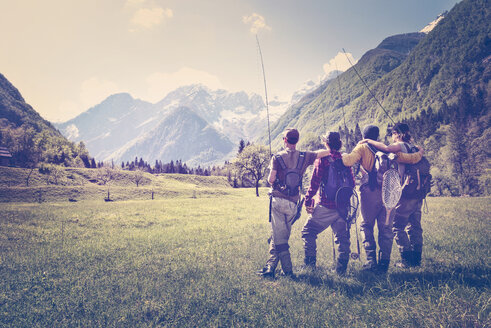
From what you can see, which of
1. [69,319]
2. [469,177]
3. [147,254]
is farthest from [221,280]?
[469,177]

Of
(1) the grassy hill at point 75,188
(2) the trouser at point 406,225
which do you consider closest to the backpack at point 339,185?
(2) the trouser at point 406,225

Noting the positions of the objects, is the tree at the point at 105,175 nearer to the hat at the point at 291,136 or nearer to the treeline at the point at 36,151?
the treeline at the point at 36,151

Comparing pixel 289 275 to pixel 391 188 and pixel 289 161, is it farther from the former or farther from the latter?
pixel 391 188

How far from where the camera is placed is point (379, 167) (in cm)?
741

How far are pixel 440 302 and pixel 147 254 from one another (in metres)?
8.89

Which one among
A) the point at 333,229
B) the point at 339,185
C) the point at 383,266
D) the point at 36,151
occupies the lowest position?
the point at 383,266

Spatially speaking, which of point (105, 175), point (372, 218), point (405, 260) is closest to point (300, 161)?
point (372, 218)

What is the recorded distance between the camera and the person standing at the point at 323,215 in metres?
7.11

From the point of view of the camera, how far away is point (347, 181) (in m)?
7.25

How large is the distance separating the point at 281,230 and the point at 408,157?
4.62 m

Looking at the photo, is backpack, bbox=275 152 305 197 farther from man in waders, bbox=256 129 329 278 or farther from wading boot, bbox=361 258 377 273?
wading boot, bbox=361 258 377 273

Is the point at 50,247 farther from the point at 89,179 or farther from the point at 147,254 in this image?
the point at 89,179

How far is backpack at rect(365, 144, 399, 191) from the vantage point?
732cm

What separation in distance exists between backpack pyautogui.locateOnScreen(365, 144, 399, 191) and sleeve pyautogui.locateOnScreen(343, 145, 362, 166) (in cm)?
36
